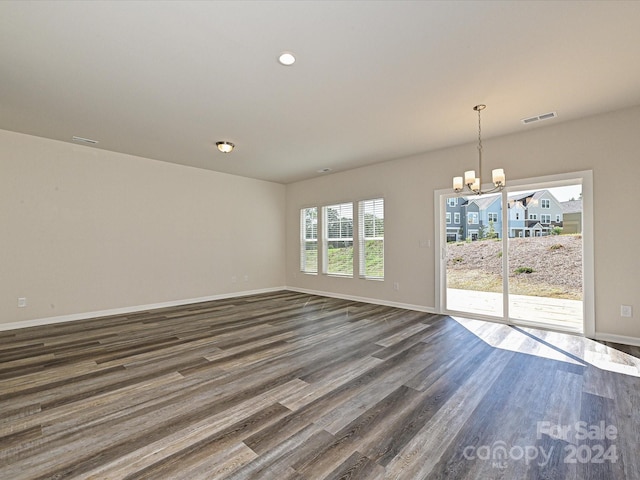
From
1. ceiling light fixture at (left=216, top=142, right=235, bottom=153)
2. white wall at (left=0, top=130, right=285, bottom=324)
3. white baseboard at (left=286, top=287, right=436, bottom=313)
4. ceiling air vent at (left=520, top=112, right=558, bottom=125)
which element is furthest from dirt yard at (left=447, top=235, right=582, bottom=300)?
white wall at (left=0, top=130, right=285, bottom=324)

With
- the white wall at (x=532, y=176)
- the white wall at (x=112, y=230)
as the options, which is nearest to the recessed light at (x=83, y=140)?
the white wall at (x=112, y=230)

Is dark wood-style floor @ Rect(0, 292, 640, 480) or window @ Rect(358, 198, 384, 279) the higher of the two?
window @ Rect(358, 198, 384, 279)

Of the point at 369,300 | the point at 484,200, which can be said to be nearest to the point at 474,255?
the point at 484,200

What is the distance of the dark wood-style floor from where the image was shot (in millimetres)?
1623

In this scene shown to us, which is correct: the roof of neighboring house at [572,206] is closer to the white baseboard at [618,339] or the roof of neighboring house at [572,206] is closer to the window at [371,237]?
the white baseboard at [618,339]

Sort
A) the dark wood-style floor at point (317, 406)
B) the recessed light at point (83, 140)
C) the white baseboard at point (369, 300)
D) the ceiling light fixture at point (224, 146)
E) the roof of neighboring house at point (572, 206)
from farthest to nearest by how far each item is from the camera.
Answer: the white baseboard at point (369, 300) → the ceiling light fixture at point (224, 146) → the recessed light at point (83, 140) → the roof of neighboring house at point (572, 206) → the dark wood-style floor at point (317, 406)

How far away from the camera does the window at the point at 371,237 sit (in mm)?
5969

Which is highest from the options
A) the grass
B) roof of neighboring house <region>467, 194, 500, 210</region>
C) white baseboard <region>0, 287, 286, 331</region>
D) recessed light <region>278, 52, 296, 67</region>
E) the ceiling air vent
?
the ceiling air vent

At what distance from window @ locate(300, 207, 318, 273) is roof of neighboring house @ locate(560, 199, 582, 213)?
4.71m

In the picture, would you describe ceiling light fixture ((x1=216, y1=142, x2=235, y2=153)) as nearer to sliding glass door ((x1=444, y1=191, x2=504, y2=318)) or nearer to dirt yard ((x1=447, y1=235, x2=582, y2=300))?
sliding glass door ((x1=444, y1=191, x2=504, y2=318))

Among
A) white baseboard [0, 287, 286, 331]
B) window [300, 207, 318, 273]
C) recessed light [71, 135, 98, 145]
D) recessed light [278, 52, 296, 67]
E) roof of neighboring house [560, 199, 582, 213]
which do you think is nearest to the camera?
recessed light [278, 52, 296, 67]

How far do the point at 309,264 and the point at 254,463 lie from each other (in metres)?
5.85

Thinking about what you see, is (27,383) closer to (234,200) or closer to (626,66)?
(234,200)

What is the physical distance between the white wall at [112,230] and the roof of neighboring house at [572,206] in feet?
19.5
